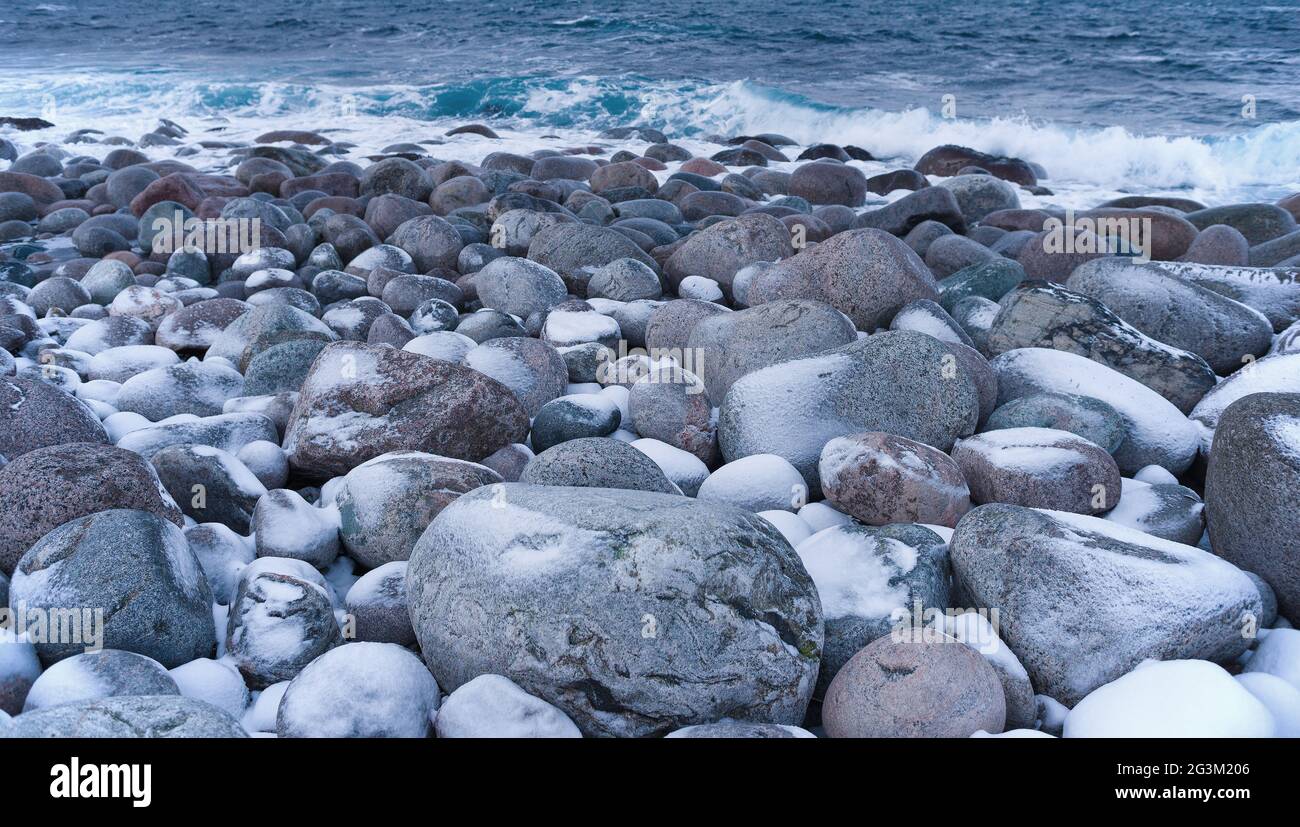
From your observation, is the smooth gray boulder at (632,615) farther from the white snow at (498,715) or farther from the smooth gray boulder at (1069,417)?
the smooth gray boulder at (1069,417)

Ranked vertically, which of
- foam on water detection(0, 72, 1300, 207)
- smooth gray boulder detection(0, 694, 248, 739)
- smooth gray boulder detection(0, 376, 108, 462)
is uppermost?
foam on water detection(0, 72, 1300, 207)

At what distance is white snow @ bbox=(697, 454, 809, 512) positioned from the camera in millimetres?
3418

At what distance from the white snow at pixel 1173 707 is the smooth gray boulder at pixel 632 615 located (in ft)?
2.15

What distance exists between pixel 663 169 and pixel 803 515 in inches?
348

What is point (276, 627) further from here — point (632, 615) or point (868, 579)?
point (868, 579)

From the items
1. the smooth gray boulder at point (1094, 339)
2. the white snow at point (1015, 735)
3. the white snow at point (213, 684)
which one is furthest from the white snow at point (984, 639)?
the smooth gray boulder at point (1094, 339)

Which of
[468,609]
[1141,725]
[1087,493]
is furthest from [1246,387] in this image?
[468,609]

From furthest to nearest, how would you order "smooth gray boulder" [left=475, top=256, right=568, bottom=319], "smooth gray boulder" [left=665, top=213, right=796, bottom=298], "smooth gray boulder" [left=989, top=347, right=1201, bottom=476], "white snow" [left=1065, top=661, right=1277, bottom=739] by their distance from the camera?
"smooth gray boulder" [left=665, top=213, right=796, bottom=298]
"smooth gray boulder" [left=475, top=256, right=568, bottom=319]
"smooth gray boulder" [left=989, top=347, right=1201, bottom=476]
"white snow" [left=1065, top=661, right=1277, bottom=739]

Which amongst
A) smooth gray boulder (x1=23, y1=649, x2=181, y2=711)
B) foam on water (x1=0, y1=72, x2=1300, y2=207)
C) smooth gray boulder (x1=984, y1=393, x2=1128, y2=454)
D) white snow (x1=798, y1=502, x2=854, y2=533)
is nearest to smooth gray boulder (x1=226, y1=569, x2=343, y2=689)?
smooth gray boulder (x1=23, y1=649, x2=181, y2=711)

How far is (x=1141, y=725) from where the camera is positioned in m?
2.18

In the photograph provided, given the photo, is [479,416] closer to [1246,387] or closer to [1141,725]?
[1141,725]

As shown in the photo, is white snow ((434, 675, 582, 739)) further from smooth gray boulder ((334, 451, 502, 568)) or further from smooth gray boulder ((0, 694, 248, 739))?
smooth gray boulder ((334, 451, 502, 568))

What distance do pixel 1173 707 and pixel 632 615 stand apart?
3.94 feet

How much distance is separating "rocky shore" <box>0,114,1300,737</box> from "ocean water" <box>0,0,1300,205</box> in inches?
269
